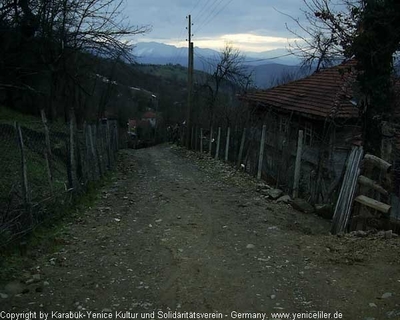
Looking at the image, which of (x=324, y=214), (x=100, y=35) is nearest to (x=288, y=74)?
(x=100, y=35)

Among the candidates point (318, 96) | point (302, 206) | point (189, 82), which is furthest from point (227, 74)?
point (302, 206)

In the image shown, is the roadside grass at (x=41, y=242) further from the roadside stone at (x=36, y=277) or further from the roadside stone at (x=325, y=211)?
the roadside stone at (x=325, y=211)

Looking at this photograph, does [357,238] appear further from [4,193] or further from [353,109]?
[353,109]

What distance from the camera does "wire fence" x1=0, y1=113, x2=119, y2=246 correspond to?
596 centimetres

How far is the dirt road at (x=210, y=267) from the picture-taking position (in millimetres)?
4203

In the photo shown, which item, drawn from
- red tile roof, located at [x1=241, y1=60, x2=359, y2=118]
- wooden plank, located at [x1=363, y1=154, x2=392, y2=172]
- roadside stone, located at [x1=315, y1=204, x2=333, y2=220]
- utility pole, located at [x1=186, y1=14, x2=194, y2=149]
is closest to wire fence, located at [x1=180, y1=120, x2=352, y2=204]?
roadside stone, located at [x1=315, y1=204, x2=333, y2=220]

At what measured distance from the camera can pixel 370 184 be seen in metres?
6.66

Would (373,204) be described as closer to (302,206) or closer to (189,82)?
(302,206)

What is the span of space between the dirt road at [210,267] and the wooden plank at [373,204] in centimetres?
59

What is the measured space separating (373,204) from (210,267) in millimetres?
2975

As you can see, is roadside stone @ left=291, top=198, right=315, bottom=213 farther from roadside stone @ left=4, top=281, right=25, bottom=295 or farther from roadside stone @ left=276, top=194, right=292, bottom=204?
roadside stone @ left=4, top=281, right=25, bottom=295

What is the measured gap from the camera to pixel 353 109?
14305mm

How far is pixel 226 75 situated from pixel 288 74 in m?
11.1

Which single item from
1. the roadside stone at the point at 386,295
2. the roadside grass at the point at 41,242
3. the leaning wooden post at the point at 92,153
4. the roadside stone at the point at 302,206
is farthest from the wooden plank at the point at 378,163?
the leaning wooden post at the point at 92,153
